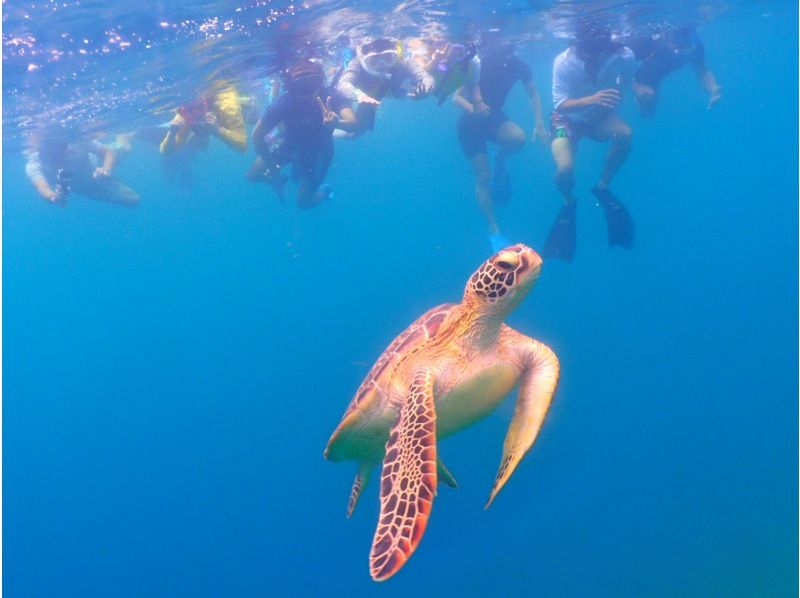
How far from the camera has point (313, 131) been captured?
8.40 m

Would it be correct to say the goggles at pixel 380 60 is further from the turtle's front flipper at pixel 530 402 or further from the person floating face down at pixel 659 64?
the turtle's front flipper at pixel 530 402

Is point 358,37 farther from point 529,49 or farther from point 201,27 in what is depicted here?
point 529,49

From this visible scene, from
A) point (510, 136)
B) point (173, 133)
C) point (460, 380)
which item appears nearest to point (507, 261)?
point (460, 380)

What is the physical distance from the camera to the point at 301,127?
8.29m

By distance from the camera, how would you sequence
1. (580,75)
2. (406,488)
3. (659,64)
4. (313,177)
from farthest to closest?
(659,64) → (313,177) → (580,75) → (406,488)

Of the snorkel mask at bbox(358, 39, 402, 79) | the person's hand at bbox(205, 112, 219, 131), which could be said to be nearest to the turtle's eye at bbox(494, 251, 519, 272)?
the snorkel mask at bbox(358, 39, 402, 79)

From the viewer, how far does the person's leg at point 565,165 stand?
325 inches

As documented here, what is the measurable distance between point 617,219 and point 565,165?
1177 millimetres

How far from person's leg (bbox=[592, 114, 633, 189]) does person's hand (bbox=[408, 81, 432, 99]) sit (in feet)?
9.34

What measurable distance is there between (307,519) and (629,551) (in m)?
5.51

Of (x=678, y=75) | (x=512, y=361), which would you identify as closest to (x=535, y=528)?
(x=512, y=361)

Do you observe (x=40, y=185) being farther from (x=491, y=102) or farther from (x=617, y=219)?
(x=617, y=219)

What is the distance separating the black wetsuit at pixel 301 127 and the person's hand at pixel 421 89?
120 cm

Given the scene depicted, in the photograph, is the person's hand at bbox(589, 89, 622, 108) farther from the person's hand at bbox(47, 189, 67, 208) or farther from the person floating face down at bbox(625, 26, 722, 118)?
the person's hand at bbox(47, 189, 67, 208)
